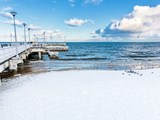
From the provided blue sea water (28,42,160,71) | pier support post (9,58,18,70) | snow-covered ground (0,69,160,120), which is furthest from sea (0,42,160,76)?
snow-covered ground (0,69,160,120)

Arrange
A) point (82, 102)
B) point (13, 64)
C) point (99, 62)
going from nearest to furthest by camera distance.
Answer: point (82, 102), point (13, 64), point (99, 62)

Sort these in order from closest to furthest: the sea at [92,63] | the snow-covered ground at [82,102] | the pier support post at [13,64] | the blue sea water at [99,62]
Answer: the snow-covered ground at [82,102] → the pier support post at [13,64] → the sea at [92,63] → the blue sea water at [99,62]

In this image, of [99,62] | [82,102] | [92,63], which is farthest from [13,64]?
[99,62]

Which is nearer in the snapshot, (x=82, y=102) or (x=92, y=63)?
(x=82, y=102)

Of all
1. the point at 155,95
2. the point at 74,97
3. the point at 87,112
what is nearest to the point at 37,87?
the point at 74,97

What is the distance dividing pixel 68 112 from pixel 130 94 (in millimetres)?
4597

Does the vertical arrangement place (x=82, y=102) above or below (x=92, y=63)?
above

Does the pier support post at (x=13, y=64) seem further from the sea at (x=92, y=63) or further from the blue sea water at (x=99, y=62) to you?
the blue sea water at (x=99, y=62)

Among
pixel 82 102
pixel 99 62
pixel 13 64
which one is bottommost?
pixel 99 62

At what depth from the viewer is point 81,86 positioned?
55.7ft

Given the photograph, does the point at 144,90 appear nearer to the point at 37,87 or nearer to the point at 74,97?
the point at 74,97

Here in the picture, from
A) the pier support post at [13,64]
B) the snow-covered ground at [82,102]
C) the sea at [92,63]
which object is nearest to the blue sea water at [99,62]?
the sea at [92,63]

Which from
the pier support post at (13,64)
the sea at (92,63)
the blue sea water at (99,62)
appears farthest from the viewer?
the blue sea water at (99,62)

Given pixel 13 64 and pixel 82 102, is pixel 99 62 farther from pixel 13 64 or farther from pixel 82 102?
pixel 82 102
